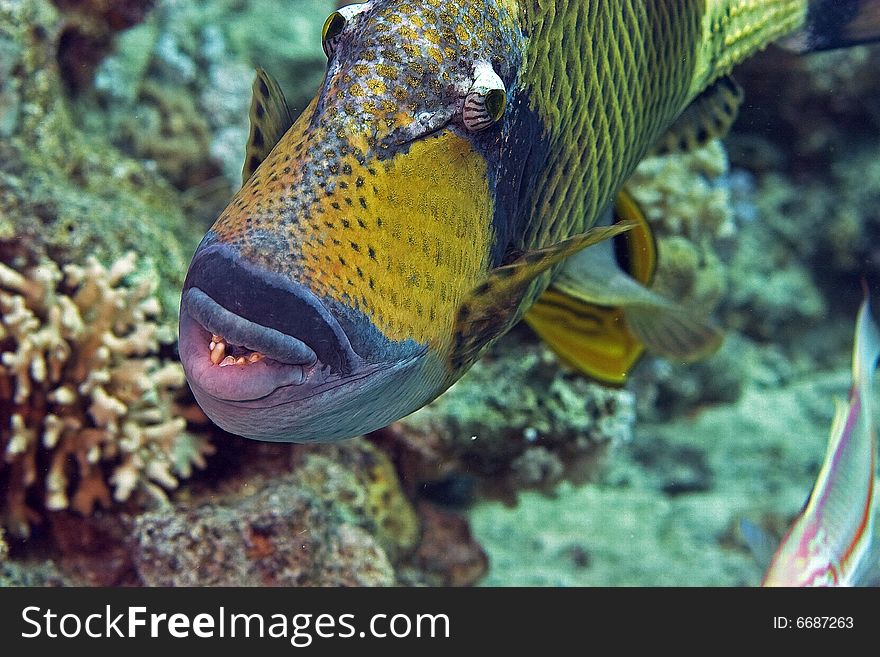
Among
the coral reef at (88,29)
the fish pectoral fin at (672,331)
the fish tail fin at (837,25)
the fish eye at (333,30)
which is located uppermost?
the coral reef at (88,29)

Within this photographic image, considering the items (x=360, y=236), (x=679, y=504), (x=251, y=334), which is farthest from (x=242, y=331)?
(x=679, y=504)

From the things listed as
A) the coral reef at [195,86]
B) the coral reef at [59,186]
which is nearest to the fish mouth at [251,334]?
the coral reef at [59,186]

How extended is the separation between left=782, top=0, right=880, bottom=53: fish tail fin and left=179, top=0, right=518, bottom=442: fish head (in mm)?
1538

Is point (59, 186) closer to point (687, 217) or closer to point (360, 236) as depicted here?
point (360, 236)

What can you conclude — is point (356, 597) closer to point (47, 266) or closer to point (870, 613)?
point (47, 266)

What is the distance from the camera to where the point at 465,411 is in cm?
380

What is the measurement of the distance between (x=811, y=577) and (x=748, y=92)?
5.07 m

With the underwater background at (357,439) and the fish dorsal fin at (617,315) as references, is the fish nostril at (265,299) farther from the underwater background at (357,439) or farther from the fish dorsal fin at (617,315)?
the underwater background at (357,439)

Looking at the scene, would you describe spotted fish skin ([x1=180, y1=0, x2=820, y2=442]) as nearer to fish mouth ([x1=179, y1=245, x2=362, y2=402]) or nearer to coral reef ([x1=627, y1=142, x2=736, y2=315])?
fish mouth ([x1=179, y1=245, x2=362, y2=402])

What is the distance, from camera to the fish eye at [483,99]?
1.40 m

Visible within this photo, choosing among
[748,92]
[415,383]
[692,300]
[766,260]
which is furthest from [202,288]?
Result: [766,260]

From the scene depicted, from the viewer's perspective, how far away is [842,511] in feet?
7.90

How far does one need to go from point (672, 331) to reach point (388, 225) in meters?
1.60

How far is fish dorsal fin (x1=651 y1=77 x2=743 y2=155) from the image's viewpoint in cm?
253
